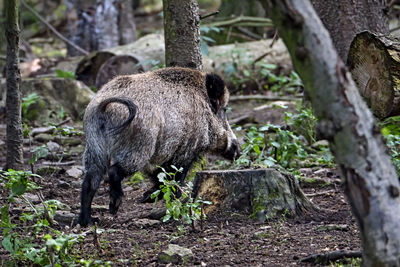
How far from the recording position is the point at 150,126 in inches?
214

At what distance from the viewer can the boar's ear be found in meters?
6.54

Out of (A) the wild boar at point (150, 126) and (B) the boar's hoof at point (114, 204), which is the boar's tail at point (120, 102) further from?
(B) the boar's hoof at point (114, 204)

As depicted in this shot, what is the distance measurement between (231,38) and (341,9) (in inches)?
279

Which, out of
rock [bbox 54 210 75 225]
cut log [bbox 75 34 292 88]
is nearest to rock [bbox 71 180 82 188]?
rock [bbox 54 210 75 225]

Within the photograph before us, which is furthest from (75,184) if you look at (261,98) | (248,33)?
(248,33)

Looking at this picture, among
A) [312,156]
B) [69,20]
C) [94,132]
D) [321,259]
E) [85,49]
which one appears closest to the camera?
[321,259]

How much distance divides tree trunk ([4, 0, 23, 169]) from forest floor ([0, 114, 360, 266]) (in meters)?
0.55

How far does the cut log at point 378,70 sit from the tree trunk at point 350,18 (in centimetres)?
239

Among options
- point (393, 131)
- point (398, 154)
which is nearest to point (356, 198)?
point (398, 154)

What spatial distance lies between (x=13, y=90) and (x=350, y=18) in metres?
4.40

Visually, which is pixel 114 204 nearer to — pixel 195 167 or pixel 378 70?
pixel 195 167

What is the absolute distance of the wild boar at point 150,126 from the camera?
5.25 metres

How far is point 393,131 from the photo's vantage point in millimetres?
5973

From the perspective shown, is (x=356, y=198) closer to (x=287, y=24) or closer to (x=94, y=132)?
(x=287, y=24)
